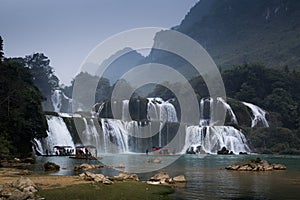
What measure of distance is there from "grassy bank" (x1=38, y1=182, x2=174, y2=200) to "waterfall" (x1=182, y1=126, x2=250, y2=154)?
43.2 m

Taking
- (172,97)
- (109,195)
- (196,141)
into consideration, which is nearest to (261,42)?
(172,97)

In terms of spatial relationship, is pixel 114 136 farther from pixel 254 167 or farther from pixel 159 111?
pixel 254 167

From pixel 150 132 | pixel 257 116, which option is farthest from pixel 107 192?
pixel 257 116

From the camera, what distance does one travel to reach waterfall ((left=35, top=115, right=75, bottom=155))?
4361 cm

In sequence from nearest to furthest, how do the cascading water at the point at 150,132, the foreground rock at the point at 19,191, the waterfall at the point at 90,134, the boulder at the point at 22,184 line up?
the foreground rock at the point at 19,191
the boulder at the point at 22,184
the cascading water at the point at 150,132
the waterfall at the point at 90,134

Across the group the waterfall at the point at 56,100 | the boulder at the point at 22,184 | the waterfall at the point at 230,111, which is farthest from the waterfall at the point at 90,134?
the waterfall at the point at 56,100

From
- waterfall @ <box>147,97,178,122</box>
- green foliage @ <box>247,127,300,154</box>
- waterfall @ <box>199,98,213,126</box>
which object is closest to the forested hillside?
waterfall @ <box>147,97,178,122</box>

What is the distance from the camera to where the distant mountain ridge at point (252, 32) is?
400ft

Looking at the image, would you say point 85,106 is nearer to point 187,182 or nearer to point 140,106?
point 140,106

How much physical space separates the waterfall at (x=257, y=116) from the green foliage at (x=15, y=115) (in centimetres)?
4420

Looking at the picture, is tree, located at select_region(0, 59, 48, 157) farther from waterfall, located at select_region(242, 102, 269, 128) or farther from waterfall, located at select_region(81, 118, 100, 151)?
waterfall, located at select_region(242, 102, 269, 128)

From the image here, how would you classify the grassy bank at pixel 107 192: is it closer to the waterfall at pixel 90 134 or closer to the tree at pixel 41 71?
the waterfall at pixel 90 134

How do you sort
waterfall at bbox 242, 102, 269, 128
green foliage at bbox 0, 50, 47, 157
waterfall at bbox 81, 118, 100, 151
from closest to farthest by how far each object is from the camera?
green foliage at bbox 0, 50, 47, 157 → waterfall at bbox 81, 118, 100, 151 → waterfall at bbox 242, 102, 269, 128

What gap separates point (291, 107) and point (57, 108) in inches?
2124
